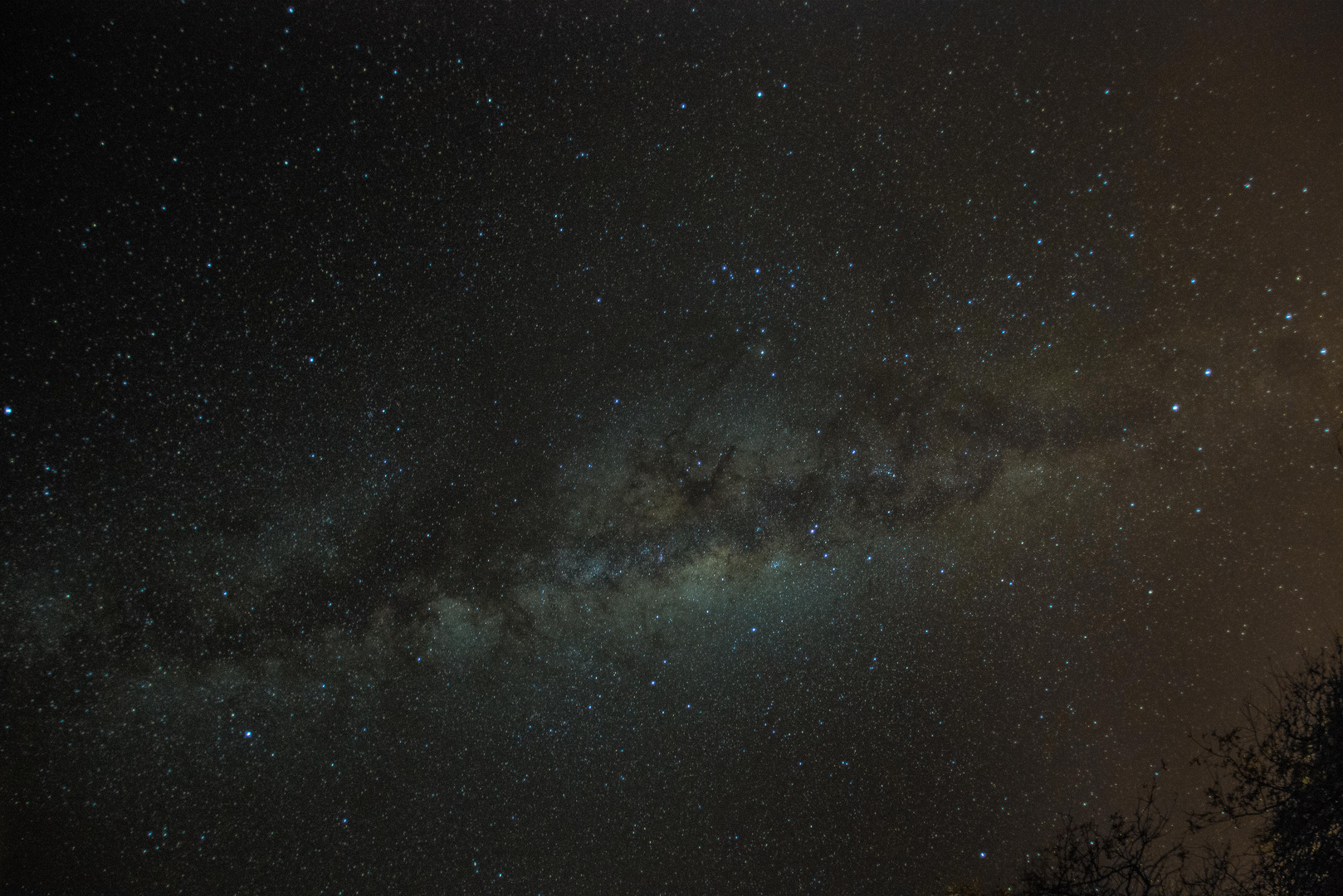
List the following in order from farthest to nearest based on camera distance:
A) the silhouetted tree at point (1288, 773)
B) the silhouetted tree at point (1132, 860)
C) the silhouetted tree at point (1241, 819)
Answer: the silhouetted tree at point (1132, 860), the silhouetted tree at point (1241, 819), the silhouetted tree at point (1288, 773)

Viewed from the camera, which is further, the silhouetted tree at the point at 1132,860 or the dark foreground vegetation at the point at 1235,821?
the silhouetted tree at the point at 1132,860

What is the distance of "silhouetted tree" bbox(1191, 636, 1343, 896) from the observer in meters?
3.59

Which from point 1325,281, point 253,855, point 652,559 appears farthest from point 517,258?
point 1325,281

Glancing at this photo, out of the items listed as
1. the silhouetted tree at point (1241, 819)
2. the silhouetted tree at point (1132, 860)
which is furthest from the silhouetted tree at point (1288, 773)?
the silhouetted tree at point (1132, 860)

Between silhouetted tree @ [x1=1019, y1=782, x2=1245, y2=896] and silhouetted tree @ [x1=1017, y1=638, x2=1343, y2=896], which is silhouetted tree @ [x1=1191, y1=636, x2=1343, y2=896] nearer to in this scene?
silhouetted tree @ [x1=1017, y1=638, x2=1343, y2=896]

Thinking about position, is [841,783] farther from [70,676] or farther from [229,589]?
[70,676]

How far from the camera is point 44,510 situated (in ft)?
9.11

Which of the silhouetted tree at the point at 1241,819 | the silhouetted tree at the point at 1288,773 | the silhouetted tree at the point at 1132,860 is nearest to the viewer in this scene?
the silhouetted tree at the point at 1288,773

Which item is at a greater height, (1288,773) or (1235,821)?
(1288,773)

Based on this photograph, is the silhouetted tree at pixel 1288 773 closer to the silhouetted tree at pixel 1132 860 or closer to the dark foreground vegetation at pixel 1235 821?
the dark foreground vegetation at pixel 1235 821

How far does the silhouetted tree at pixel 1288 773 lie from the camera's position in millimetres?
3588

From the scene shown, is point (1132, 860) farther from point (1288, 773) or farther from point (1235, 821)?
point (1288, 773)

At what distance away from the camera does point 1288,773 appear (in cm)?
390

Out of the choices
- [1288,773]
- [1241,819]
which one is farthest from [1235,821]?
[1288,773]
